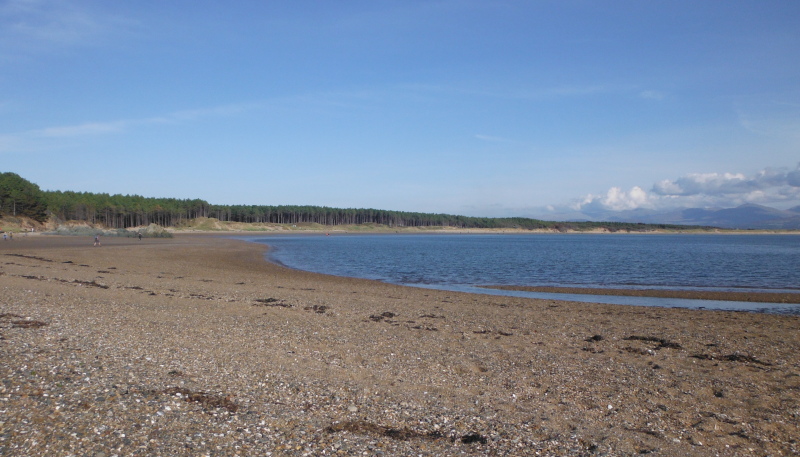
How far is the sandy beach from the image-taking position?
6766 millimetres

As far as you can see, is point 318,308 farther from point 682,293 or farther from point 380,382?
point 682,293

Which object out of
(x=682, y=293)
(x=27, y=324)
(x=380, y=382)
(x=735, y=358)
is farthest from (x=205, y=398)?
(x=682, y=293)

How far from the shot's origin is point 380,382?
9.61 m

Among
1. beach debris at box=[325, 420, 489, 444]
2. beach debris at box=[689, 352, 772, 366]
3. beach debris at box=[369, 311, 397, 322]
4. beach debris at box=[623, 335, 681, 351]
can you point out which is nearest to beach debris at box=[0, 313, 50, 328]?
beach debris at box=[369, 311, 397, 322]

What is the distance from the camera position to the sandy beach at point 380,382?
22.2 ft

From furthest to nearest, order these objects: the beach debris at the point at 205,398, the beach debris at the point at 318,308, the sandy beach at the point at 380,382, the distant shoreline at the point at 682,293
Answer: the distant shoreline at the point at 682,293 < the beach debris at the point at 318,308 < the beach debris at the point at 205,398 < the sandy beach at the point at 380,382

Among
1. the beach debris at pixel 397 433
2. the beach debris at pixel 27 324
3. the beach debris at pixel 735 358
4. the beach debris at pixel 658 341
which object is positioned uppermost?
the beach debris at pixel 27 324

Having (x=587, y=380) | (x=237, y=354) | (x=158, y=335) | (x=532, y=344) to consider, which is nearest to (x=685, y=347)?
(x=532, y=344)

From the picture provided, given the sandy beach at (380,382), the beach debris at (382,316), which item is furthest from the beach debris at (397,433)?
the beach debris at (382,316)

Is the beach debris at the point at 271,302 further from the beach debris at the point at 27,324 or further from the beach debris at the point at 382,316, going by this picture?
the beach debris at the point at 27,324

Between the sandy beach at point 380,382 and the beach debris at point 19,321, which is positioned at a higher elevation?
the beach debris at point 19,321

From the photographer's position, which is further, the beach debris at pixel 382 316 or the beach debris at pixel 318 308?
the beach debris at pixel 318 308

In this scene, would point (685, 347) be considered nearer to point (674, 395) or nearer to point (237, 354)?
point (674, 395)

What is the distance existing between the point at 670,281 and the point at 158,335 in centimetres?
3242
